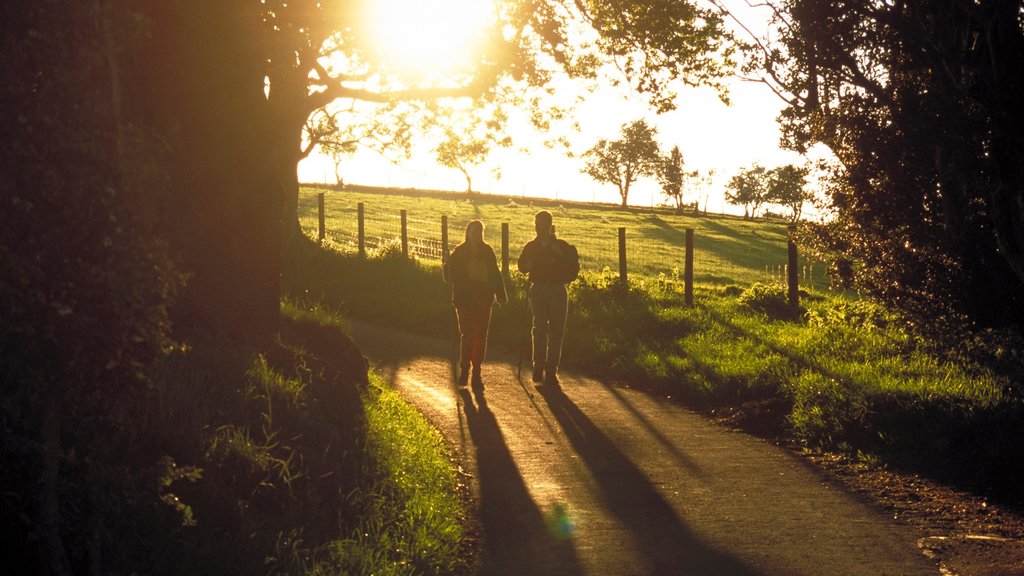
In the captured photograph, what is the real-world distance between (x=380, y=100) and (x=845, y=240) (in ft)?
47.8

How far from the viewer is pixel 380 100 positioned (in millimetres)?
24797

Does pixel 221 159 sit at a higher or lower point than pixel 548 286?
higher

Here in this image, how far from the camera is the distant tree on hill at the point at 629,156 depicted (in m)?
118

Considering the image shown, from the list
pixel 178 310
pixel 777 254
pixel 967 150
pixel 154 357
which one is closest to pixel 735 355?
pixel 967 150

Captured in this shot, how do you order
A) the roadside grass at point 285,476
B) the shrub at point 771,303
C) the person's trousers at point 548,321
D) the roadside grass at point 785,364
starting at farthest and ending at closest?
the shrub at point 771,303
the person's trousers at point 548,321
the roadside grass at point 785,364
the roadside grass at point 285,476

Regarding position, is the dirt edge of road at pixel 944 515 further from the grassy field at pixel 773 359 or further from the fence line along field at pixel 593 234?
the fence line along field at pixel 593 234

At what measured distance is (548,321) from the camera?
13695 millimetres

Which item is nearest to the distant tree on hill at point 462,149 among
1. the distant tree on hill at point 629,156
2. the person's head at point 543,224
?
the person's head at point 543,224

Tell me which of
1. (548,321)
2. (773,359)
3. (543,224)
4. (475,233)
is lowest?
Result: (773,359)

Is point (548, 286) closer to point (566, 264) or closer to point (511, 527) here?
point (566, 264)

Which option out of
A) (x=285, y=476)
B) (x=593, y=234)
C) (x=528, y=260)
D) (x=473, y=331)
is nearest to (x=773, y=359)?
(x=528, y=260)

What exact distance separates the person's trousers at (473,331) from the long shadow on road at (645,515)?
278 centimetres

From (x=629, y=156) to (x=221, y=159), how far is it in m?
110

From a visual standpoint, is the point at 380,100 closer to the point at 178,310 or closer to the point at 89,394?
the point at 178,310
